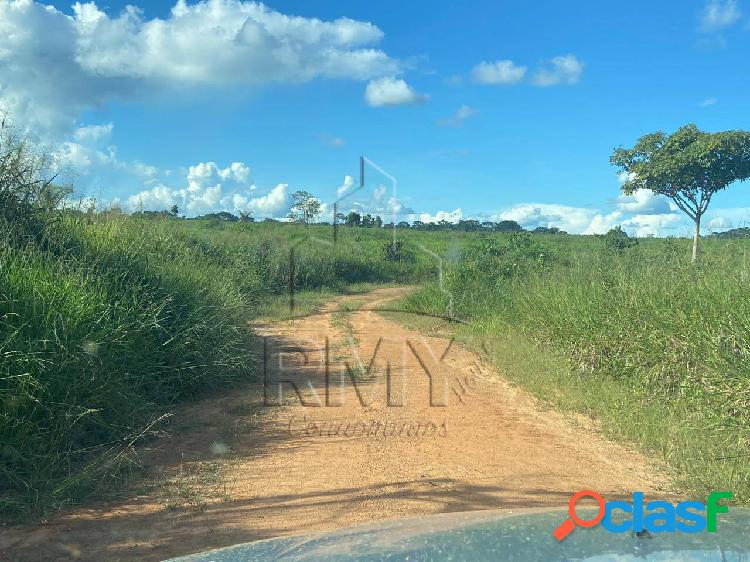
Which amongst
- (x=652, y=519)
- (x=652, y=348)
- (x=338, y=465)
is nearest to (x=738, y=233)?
(x=652, y=348)

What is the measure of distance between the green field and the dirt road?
1.10 ft

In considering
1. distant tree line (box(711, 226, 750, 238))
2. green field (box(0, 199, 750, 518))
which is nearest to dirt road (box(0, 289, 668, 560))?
green field (box(0, 199, 750, 518))

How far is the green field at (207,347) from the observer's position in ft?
15.1

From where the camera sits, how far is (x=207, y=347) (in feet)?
24.3

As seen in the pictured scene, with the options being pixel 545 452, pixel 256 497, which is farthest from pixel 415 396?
pixel 256 497

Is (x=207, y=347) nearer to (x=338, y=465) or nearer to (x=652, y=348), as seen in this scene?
(x=338, y=465)

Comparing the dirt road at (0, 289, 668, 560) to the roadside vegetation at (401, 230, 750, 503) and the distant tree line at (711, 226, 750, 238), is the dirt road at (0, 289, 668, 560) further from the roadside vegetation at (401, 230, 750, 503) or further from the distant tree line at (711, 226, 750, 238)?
the distant tree line at (711, 226, 750, 238)

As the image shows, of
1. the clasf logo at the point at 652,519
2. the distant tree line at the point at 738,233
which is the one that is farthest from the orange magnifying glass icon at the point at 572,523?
the distant tree line at the point at 738,233

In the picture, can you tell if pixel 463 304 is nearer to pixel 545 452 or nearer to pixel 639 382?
pixel 639 382

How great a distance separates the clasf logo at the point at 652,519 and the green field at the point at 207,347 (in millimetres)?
2022

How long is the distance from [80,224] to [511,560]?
7.32 m

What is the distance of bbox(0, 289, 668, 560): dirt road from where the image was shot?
387 centimetres

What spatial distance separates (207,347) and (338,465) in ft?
9.64

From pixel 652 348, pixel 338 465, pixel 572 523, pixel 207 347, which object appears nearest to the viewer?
pixel 572 523
